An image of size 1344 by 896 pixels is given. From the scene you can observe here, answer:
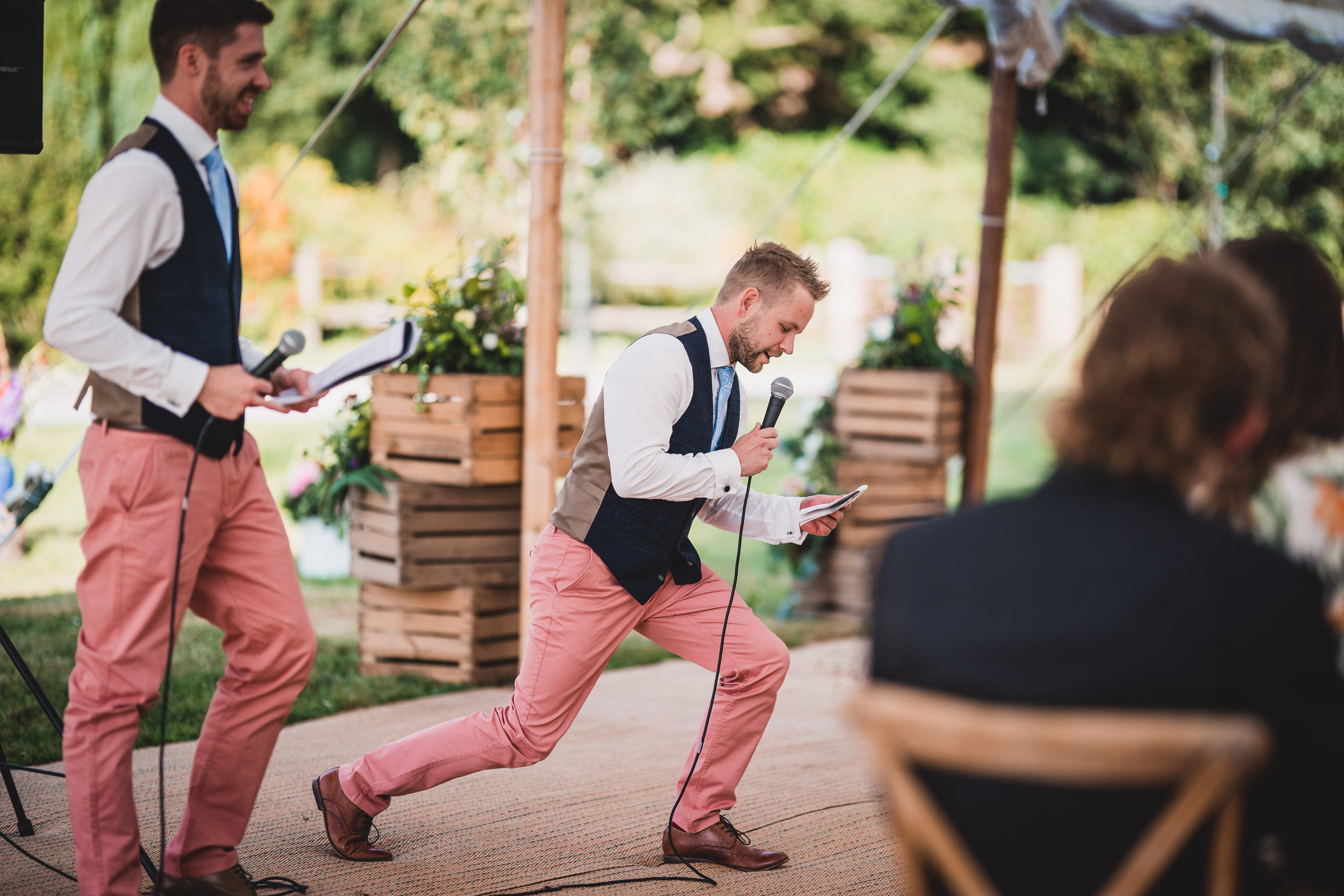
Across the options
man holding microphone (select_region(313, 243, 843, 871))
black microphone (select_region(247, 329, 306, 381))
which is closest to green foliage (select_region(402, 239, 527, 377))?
man holding microphone (select_region(313, 243, 843, 871))

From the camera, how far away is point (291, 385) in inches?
104

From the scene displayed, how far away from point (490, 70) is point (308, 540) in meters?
8.40

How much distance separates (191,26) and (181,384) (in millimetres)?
698

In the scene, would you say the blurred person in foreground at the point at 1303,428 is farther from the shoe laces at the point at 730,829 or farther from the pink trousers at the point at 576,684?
the shoe laces at the point at 730,829

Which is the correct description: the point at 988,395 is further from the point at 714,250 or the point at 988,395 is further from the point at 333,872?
the point at 714,250

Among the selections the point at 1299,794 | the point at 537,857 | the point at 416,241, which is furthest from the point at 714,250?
the point at 1299,794

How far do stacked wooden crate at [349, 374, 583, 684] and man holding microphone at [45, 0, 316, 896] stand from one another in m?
2.26

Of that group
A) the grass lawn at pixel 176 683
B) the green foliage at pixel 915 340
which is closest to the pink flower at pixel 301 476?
the grass lawn at pixel 176 683

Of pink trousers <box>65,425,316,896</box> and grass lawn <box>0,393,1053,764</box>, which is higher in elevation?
pink trousers <box>65,425,316,896</box>

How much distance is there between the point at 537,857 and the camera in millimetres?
3254

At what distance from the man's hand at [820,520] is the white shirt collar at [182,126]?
1.68 meters

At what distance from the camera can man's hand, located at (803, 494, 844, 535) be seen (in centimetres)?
326

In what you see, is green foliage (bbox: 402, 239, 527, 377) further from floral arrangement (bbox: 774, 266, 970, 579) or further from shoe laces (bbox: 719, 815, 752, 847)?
shoe laces (bbox: 719, 815, 752, 847)

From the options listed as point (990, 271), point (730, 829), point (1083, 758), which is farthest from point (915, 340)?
point (1083, 758)
